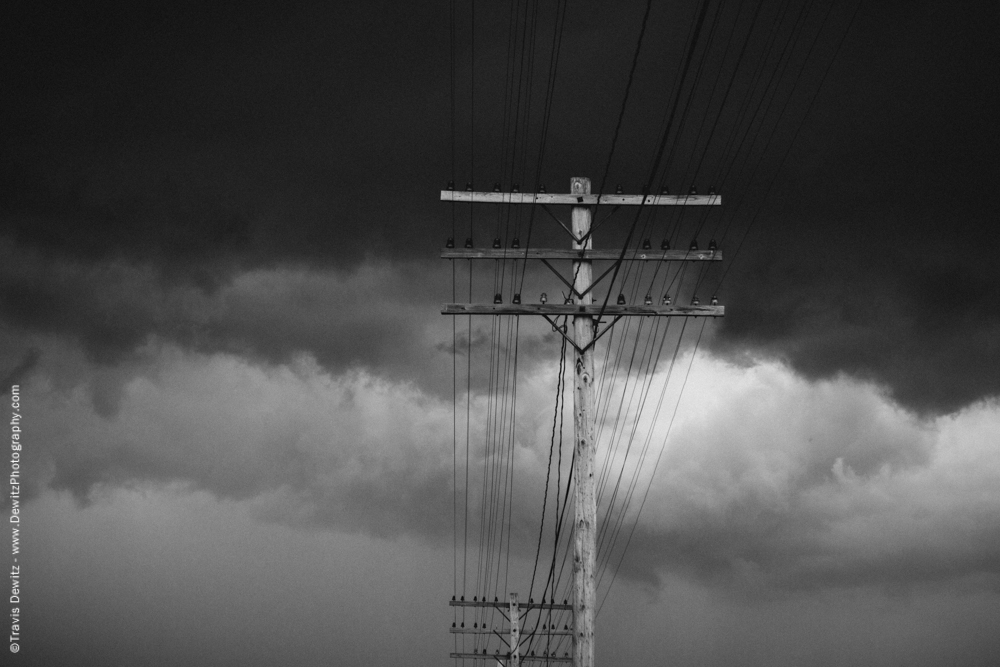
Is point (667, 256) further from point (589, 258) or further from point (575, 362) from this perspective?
point (575, 362)

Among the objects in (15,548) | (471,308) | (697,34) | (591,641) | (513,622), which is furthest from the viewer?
(513,622)

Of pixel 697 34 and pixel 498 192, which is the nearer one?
pixel 697 34

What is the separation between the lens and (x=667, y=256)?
1493 cm

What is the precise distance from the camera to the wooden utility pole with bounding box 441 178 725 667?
1342 cm

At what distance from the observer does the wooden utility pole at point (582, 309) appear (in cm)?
1342

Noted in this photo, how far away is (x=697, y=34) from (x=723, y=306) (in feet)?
30.0

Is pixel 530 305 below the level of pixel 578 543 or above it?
above

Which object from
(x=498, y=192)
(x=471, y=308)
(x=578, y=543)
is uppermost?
(x=498, y=192)

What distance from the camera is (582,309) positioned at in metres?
14.5

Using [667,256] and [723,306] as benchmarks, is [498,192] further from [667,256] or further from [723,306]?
[723,306]

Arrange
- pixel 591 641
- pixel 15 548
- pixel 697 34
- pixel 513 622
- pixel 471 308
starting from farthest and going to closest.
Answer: pixel 513 622
pixel 15 548
pixel 471 308
pixel 591 641
pixel 697 34

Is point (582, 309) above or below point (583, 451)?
above

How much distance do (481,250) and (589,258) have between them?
1.70 metres

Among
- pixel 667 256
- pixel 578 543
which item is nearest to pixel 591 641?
pixel 578 543
